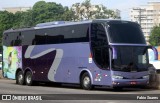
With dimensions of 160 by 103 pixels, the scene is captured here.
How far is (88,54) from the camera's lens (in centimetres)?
2616

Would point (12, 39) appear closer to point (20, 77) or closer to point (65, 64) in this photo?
point (20, 77)

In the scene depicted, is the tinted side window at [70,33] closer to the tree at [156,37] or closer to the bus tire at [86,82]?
the bus tire at [86,82]

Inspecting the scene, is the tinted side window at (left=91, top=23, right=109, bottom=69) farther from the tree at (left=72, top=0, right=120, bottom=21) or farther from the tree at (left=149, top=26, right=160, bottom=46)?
the tree at (left=149, top=26, right=160, bottom=46)

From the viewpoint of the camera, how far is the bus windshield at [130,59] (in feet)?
81.5

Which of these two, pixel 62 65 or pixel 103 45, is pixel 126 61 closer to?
pixel 103 45

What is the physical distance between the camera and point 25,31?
108 feet

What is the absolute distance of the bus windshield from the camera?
978 inches

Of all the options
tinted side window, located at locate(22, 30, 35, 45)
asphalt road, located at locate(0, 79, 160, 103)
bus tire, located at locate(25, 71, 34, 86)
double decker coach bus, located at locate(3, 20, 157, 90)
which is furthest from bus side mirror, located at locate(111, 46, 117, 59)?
bus tire, located at locate(25, 71, 34, 86)

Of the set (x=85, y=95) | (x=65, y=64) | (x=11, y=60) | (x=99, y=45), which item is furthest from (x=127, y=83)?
(x=11, y=60)

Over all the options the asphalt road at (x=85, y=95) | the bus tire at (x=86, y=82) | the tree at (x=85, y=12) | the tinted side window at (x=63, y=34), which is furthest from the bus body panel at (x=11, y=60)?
the tree at (x=85, y=12)

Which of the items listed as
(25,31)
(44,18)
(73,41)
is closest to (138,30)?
(73,41)

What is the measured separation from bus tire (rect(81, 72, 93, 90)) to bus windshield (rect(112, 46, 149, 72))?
2.21 metres

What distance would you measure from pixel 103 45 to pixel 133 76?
2.31 metres

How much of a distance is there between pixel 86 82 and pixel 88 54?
1674 millimetres
